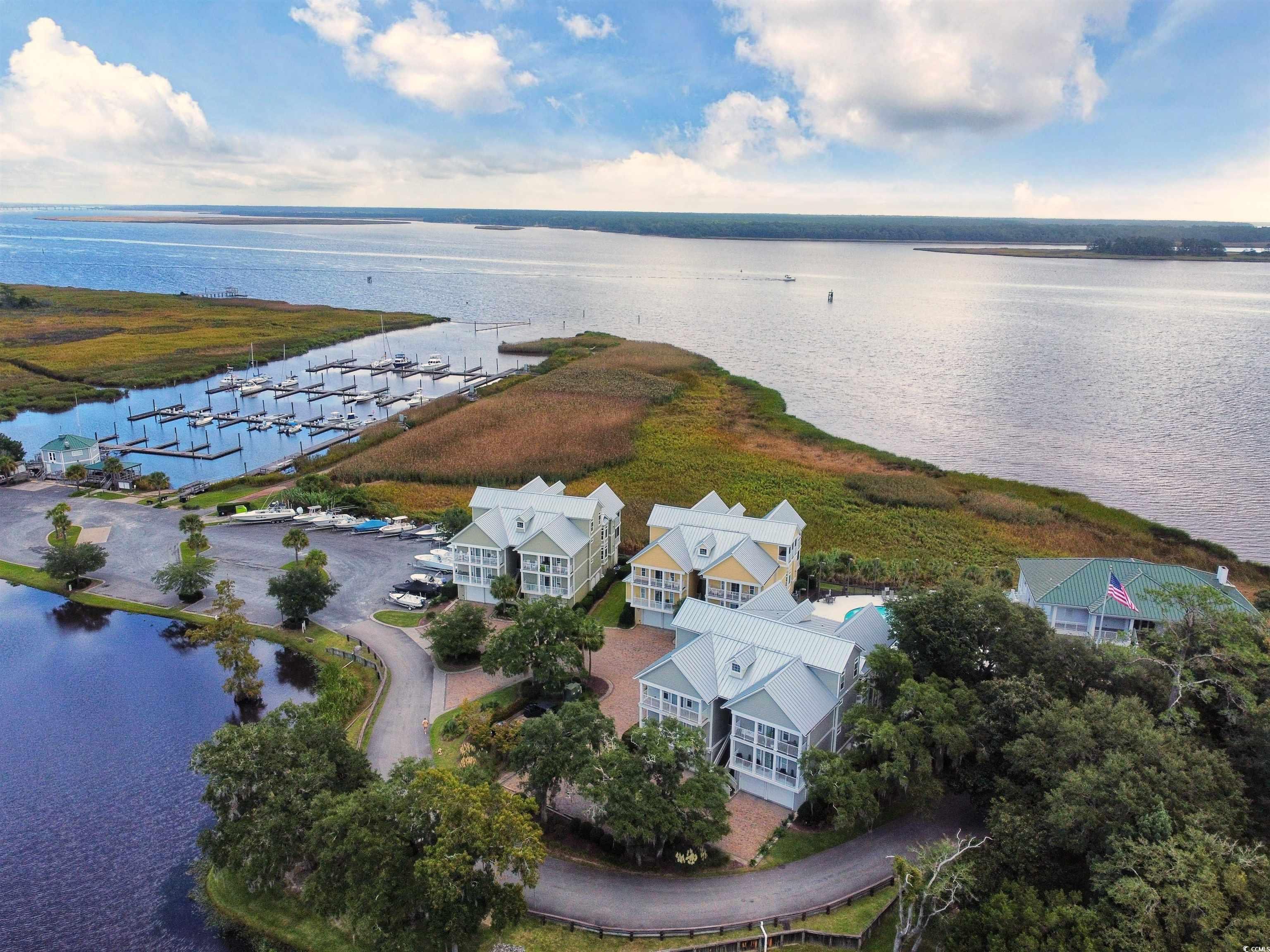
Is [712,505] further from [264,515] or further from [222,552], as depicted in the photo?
[264,515]

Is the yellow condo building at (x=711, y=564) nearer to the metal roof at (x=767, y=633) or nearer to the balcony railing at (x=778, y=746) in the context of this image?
the metal roof at (x=767, y=633)

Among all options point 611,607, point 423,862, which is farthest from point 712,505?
point 423,862

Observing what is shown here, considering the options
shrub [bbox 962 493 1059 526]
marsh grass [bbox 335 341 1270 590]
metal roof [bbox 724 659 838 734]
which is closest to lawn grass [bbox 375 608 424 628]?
marsh grass [bbox 335 341 1270 590]

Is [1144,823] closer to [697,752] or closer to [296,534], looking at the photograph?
[697,752]

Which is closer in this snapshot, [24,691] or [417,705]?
[417,705]

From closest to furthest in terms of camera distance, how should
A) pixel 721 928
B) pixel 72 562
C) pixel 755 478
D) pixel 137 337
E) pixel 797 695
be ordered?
1. pixel 721 928
2. pixel 797 695
3. pixel 72 562
4. pixel 755 478
5. pixel 137 337

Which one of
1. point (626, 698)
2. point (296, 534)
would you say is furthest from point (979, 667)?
point (296, 534)

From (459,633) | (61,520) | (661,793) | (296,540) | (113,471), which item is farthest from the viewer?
(113,471)
